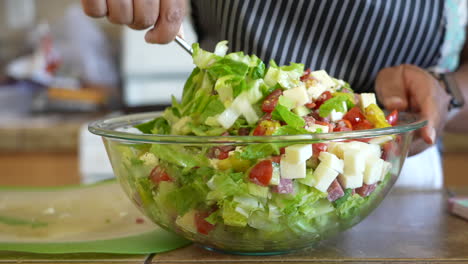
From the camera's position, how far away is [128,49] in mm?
2281

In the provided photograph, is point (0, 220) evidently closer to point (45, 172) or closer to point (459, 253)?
point (459, 253)

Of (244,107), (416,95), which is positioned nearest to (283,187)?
(244,107)

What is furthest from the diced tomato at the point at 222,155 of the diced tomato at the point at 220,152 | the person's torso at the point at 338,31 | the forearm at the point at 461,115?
the forearm at the point at 461,115

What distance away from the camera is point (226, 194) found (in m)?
0.60

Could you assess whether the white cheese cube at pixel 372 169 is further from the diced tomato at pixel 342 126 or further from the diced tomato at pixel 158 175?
the diced tomato at pixel 158 175

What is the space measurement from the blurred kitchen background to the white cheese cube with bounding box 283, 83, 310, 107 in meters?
1.38

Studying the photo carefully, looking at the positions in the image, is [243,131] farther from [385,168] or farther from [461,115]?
[461,115]

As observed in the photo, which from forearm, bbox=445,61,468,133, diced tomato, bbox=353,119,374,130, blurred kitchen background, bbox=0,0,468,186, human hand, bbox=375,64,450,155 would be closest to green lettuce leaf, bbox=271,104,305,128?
diced tomato, bbox=353,119,374,130

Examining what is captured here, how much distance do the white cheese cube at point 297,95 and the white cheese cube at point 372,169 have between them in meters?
0.10

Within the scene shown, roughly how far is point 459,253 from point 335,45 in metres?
0.59

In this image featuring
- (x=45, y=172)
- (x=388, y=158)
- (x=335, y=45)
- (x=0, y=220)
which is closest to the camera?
(x=388, y=158)

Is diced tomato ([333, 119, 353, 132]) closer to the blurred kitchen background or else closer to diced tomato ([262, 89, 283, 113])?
diced tomato ([262, 89, 283, 113])

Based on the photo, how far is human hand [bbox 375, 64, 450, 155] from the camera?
3.05ft

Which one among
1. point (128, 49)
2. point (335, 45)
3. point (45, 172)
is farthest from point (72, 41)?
point (335, 45)
